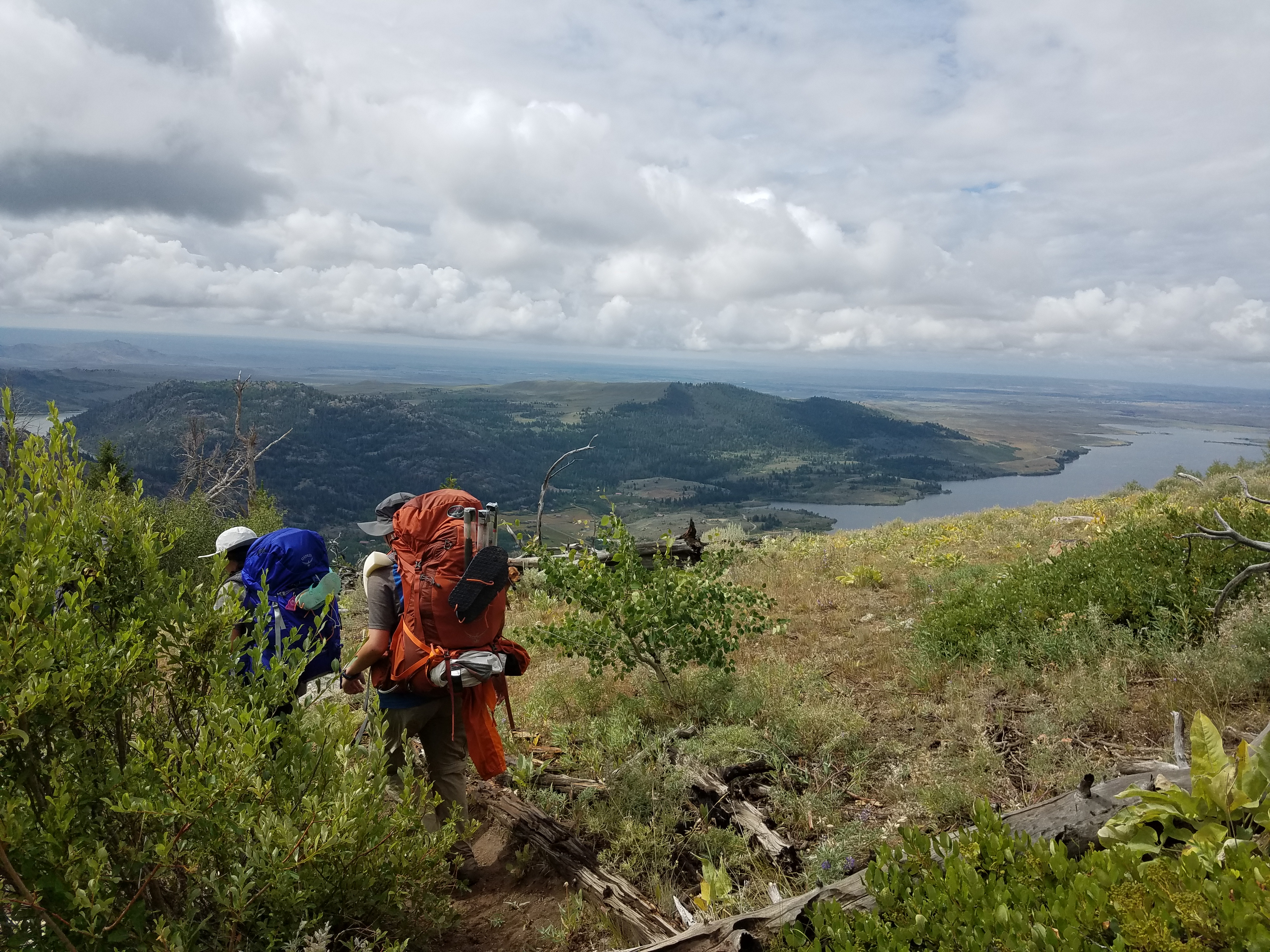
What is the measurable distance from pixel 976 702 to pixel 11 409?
6335 mm

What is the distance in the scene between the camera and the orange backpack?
412cm

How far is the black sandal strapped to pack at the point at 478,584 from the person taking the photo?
4.00 m

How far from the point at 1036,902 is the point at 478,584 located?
299 centimetres

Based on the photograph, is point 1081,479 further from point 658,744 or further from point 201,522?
point 658,744

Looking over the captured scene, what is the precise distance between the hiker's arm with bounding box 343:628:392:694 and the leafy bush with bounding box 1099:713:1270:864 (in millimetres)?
3839

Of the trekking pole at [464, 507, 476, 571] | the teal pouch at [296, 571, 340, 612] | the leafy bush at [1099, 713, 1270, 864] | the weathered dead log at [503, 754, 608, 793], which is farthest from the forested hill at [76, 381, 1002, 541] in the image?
the leafy bush at [1099, 713, 1270, 864]

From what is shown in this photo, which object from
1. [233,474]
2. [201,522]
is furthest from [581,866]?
[233,474]

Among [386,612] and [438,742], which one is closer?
[386,612]

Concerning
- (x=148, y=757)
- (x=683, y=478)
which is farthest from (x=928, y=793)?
(x=683, y=478)

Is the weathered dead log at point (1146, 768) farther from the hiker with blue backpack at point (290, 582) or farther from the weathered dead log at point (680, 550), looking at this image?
the weathered dead log at point (680, 550)

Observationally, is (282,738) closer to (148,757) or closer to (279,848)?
(279,848)

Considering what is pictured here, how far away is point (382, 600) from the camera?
14.1 feet

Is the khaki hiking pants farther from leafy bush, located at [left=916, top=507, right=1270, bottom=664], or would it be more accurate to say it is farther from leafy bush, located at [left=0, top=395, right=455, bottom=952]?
leafy bush, located at [left=916, top=507, right=1270, bottom=664]

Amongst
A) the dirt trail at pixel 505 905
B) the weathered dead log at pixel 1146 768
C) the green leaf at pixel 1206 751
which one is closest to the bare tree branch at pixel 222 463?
the dirt trail at pixel 505 905
